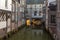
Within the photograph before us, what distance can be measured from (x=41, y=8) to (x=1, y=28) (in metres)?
19.0

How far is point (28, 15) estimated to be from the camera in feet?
96.2

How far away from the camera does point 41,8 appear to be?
29.8 meters

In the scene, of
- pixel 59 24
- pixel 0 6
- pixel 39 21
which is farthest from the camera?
pixel 39 21

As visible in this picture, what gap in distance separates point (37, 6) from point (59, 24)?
67.0ft

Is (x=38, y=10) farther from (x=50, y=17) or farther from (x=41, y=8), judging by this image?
(x=50, y=17)

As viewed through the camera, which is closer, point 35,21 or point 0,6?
point 0,6

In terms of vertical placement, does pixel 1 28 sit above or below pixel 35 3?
below

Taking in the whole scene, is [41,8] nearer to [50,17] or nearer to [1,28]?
[50,17]

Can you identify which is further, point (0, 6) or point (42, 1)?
point (42, 1)

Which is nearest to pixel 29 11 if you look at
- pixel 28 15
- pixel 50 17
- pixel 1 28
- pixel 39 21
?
pixel 28 15

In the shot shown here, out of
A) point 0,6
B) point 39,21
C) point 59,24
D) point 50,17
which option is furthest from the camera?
point 39,21

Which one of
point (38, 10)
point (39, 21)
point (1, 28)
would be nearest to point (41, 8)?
point (38, 10)

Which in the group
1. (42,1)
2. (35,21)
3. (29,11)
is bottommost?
(35,21)

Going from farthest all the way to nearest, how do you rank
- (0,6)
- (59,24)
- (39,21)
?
(39,21) → (0,6) → (59,24)
